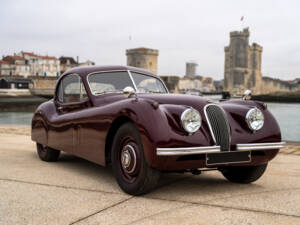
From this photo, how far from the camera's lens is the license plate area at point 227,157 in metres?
3.48

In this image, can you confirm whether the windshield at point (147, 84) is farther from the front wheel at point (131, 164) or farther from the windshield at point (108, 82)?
the front wheel at point (131, 164)

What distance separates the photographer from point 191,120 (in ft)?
11.3

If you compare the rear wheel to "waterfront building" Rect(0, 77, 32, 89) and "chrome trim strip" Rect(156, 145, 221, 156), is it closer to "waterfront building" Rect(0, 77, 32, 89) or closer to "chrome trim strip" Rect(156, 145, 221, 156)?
"chrome trim strip" Rect(156, 145, 221, 156)

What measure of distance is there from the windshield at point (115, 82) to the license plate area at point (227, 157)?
1511 millimetres

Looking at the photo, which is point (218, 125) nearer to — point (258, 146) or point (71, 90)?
point (258, 146)

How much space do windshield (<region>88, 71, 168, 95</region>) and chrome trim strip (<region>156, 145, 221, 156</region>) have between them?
153cm

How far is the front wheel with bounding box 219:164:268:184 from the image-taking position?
13.5ft

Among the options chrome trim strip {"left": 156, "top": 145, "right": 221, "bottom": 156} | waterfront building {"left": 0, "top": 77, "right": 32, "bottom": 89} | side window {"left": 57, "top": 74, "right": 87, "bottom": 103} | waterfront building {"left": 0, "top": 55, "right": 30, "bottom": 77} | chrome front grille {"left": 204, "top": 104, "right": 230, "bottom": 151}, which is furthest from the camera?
waterfront building {"left": 0, "top": 55, "right": 30, "bottom": 77}

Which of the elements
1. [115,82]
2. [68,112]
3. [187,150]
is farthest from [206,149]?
[68,112]

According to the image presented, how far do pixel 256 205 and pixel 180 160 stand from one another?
0.73 metres

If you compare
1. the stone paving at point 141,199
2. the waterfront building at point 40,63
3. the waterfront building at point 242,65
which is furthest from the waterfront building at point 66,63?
the stone paving at point 141,199

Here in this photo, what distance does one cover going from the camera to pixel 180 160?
11.0ft

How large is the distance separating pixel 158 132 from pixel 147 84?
5.83 ft

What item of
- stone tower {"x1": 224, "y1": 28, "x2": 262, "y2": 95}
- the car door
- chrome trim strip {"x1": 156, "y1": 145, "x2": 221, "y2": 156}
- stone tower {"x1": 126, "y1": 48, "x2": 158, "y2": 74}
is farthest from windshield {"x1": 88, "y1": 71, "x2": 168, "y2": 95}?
stone tower {"x1": 224, "y1": 28, "x2": 262, "y2": 95}
